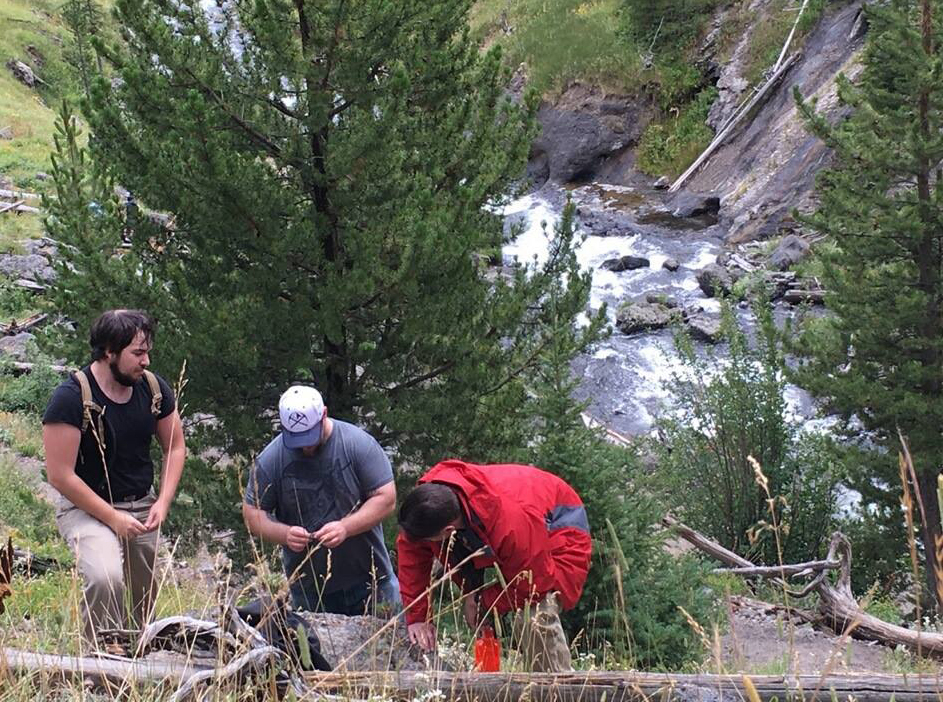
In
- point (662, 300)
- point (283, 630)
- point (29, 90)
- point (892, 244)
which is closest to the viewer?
point (283, 630)

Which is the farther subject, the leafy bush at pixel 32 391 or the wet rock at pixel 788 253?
the wet rock at pixel 788 253

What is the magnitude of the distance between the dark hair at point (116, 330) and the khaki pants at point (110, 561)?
0.74 meters

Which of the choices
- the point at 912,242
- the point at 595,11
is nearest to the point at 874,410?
the point at 912,242

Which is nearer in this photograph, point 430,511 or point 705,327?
point 430,511

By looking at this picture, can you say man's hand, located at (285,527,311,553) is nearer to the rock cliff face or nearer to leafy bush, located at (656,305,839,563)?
leafy bush, located at (656,305,839,563)

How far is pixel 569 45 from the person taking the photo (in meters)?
36.9

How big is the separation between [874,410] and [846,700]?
366 inches

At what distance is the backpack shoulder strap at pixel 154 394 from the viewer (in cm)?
444

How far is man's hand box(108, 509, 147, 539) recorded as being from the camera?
4.15 meters

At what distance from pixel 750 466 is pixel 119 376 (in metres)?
9.44

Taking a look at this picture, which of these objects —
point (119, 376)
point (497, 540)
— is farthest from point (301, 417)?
point (497, 540)

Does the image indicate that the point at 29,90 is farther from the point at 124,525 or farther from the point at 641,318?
the point at 124,525

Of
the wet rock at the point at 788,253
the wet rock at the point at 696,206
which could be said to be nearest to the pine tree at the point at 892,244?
the wet rock at the point at 788,253

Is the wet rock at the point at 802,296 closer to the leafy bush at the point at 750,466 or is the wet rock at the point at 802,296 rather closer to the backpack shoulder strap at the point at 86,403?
the leafy bush at the point at 750,466
